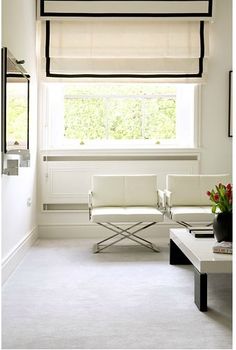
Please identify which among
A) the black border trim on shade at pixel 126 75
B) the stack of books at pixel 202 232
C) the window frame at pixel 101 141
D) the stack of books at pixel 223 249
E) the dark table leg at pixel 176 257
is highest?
the black border trim on shade at pixel 126 75

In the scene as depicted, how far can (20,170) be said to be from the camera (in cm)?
505

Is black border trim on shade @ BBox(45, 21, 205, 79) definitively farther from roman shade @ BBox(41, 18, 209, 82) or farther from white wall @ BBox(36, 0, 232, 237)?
white wall @ BBox(36, 0, 232, 237)

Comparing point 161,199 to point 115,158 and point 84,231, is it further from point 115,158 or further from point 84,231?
point 84,231

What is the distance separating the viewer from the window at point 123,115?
21.6 ft

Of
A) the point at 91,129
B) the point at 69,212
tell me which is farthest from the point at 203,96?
the point at 69,212

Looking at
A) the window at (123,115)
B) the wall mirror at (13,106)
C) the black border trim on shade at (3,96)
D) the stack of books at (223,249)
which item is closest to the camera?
the stack of books at (223,249)

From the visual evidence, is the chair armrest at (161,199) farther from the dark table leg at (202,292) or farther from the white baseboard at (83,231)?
the dark table leg at (202,292)

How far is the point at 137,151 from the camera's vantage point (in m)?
6.37

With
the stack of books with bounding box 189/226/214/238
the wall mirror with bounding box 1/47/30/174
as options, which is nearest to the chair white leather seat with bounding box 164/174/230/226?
the stack of books with bounding box 189/226/214/238

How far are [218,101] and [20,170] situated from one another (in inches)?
109

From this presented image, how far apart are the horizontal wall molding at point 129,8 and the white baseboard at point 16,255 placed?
2.67m

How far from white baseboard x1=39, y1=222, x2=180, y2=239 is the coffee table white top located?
2.21m

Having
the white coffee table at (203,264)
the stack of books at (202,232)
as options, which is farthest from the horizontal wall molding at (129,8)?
the white coffee table at (203,264)

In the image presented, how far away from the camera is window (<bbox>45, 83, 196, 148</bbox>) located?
658 centimetres
